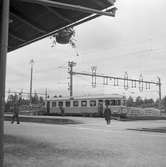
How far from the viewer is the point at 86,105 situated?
4772 centimetres

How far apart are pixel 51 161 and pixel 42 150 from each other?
1.96 meters

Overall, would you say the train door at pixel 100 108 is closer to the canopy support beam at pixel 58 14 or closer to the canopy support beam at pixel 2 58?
the canopy support beam at pixel 58 14

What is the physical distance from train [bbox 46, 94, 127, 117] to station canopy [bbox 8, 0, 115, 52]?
33198 mm

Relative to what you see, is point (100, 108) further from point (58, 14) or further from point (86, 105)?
point (58, 14)

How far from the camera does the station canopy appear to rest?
7805 mm

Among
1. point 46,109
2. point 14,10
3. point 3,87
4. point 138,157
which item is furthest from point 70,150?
point 46,109

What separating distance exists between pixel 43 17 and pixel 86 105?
128 ft

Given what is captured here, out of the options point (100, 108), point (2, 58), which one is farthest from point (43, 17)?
point (100, 108)

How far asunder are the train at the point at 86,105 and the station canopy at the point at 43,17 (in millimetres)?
33198

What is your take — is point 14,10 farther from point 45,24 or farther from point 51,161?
point 51,161

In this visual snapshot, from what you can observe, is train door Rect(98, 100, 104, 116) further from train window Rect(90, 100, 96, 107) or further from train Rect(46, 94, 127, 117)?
train window Rect(90, 100, 96, 107)

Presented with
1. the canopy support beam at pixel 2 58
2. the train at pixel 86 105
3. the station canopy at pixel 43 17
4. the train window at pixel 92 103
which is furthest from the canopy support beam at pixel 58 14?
the train window at pixel 92 103

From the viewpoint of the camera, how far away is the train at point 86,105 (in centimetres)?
4431

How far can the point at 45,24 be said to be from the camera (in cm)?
933
